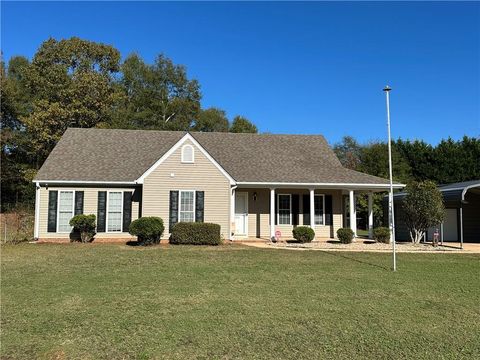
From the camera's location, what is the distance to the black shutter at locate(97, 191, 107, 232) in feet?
64.0

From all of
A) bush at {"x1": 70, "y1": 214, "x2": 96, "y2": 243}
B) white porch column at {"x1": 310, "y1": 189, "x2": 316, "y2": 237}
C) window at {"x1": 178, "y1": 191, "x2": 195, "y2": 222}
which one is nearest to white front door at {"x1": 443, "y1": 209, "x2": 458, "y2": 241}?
white porch column at {"x1": 310, "y1": 189, "x2": 316, "y2": 237}

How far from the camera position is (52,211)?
19.3m

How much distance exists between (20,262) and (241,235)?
37.6 ft

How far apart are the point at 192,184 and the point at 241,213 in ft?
12.8

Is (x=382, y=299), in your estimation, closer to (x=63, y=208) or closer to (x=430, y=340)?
(x=430, y=340)

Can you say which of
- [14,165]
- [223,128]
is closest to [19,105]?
[14,165]

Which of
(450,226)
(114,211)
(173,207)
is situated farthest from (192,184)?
(450,226)

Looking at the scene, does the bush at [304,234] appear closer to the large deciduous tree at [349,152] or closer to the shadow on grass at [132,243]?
the shadow on grass at [132,243]

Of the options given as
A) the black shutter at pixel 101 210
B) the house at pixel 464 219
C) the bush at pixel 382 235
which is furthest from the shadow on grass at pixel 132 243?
the house at pixel 464 219

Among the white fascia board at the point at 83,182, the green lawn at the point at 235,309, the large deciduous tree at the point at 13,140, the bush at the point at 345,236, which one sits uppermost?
the large deciduous tree at the point at 13,140

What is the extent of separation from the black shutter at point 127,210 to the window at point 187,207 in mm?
2416

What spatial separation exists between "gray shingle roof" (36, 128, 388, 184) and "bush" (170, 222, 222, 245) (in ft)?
11.9

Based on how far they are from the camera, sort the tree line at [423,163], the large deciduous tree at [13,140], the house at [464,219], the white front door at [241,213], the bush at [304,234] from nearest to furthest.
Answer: the bush at [304,234] < the white front door at [241,213] < the house at [464,219] < the large deciduous tree at [13,140] < the tree line at [423,163]

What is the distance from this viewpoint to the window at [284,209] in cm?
2252
